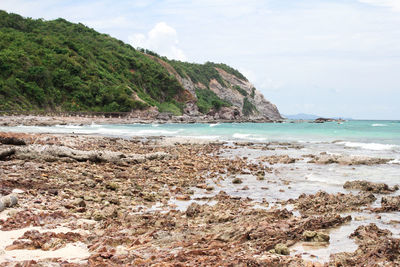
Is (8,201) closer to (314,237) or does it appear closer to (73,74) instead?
(314,237)

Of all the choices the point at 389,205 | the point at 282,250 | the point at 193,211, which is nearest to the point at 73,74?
the point at 193,211

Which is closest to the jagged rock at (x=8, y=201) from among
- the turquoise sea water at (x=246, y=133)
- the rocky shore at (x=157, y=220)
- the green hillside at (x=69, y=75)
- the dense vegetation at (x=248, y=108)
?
the rocky shore at (x=157, y=220)

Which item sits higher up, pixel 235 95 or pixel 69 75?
pixel 235 95

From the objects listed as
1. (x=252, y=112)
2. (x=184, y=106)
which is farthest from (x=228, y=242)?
(x=252, y=112)

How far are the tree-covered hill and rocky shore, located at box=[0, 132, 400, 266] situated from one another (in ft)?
188

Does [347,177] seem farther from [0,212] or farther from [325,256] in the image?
[0,212]

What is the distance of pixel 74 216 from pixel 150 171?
21.2ft

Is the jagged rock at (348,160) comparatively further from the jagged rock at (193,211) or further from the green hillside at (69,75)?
the green hillside at (69,75)

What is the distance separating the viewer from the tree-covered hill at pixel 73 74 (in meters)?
69.5

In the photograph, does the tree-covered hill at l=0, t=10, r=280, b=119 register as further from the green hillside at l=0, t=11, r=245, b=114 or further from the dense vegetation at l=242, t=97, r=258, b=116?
the dense vegetation at l=242, t=97, r=258, b=116

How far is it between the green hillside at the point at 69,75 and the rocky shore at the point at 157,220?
2237 inches

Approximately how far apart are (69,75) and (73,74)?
7.04 feet

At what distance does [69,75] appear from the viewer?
261ft

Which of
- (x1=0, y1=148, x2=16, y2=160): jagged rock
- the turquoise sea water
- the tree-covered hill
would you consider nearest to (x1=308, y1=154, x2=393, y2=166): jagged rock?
the turquoise sea water
